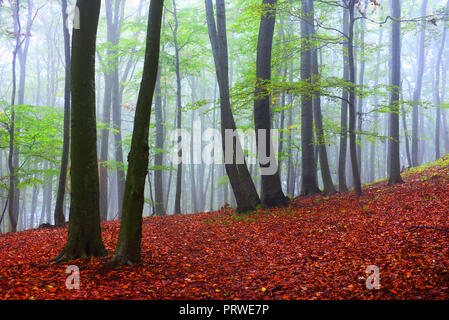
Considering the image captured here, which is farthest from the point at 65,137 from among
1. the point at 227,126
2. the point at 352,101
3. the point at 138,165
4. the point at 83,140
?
the point at 352,101

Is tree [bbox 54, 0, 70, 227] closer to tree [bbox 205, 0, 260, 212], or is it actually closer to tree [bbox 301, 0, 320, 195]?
tree [bbox 205, 0, 260, 212]

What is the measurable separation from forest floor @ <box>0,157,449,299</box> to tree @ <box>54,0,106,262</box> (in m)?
0.47

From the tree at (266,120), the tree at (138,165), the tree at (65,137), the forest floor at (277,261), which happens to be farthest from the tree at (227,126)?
the tree at (138,165)

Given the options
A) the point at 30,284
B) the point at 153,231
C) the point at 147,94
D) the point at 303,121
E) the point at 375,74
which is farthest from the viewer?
the point at 375,74

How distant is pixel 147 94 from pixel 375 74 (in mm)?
25584

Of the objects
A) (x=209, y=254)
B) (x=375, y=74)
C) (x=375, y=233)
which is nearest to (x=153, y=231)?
(x=209, y=254)

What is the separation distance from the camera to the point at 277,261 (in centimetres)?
548

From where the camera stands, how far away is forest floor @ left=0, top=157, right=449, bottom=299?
13.1 feet

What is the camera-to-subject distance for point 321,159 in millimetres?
13250

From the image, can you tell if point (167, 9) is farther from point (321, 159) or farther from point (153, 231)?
point (153, 231)

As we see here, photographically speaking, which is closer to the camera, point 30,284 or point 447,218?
point 30,284

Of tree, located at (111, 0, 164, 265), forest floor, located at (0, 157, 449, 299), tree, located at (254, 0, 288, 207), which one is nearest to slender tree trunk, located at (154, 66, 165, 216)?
tree, located at (254, 0, 288, 207)

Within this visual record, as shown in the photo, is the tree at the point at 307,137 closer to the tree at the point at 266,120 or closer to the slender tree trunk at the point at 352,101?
the slender tree trunk at the point at 352,101

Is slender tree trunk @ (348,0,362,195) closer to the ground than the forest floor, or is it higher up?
higher up
